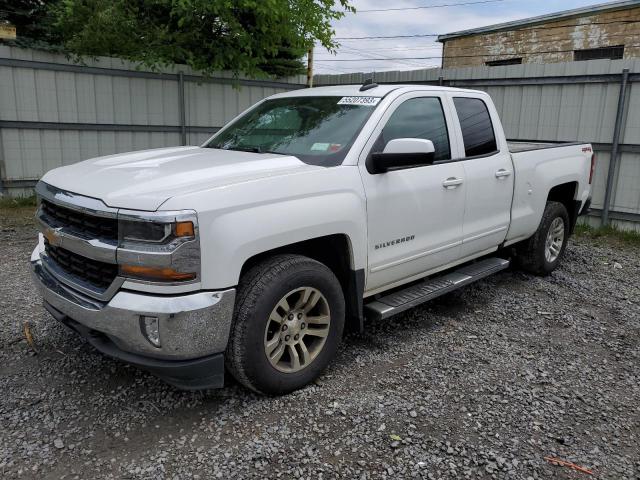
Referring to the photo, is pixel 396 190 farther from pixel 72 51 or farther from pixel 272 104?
pixel 72 51

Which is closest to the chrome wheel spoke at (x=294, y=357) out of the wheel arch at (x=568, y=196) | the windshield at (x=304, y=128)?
the windshield at (x=304, y=128)

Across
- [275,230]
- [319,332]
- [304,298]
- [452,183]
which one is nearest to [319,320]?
[319,332]

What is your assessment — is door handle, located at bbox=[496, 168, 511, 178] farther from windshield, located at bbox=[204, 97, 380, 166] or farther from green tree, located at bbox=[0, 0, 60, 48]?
green tree, located at bbox=[0, 0, 60, 48]

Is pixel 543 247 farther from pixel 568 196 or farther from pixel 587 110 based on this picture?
pixel 587 110

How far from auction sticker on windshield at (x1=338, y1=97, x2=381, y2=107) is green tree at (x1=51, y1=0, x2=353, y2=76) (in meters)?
5.68

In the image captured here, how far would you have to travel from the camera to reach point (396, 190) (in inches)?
150

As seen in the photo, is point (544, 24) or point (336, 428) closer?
point (336, 428)

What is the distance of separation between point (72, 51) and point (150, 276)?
25.8 ft

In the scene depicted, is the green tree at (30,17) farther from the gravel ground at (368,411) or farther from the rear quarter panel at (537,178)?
the rear quarter panel at (537,178)

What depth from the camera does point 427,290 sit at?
14.1ft

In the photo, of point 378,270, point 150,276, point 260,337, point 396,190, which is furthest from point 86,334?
point 396,190

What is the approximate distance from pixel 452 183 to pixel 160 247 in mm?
2488

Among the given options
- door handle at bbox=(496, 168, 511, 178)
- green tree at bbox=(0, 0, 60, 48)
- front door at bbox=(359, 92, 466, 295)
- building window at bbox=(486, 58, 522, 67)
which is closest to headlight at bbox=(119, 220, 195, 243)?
front door at bbox=(359, 92, 466, 295)

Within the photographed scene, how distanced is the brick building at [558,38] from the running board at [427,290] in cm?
1114
